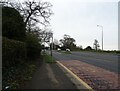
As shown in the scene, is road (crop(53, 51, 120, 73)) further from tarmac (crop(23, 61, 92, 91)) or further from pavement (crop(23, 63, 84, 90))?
pavement (crop(23, 63, 84, 90))

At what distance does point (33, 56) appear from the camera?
34906 millimetres

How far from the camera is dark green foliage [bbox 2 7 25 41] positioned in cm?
2377

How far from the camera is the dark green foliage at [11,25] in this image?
23.8 metres

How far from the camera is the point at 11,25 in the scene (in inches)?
960

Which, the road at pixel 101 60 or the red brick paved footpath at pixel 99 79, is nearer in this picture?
the red brick paved footpath at pixel 99 79

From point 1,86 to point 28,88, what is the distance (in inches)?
42.9

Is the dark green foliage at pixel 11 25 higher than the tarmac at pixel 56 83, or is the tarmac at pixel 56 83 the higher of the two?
the dark green foliage at pixel 11 25

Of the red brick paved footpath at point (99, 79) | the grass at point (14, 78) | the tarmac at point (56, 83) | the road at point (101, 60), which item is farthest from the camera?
the road at point (101, 60)

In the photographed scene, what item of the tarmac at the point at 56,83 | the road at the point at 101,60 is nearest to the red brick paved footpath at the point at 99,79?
the tarmac at the point at 56,83

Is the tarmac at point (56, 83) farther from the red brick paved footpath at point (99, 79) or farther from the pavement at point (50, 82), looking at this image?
the red brick paved footpath at point (99, 79)

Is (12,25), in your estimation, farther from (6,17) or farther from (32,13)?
(32,13)

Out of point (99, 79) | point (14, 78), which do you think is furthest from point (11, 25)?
point (99, 79)

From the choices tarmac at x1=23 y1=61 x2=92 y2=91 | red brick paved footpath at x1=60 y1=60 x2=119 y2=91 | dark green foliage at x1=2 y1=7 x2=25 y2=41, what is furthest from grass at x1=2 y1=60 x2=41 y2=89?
dark green foliage at x1=2 y1=7 x2=25 y2=41

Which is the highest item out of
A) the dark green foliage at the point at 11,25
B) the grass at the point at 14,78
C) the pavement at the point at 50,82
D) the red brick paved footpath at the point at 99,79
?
the dark green foliage at the point at 11,25
